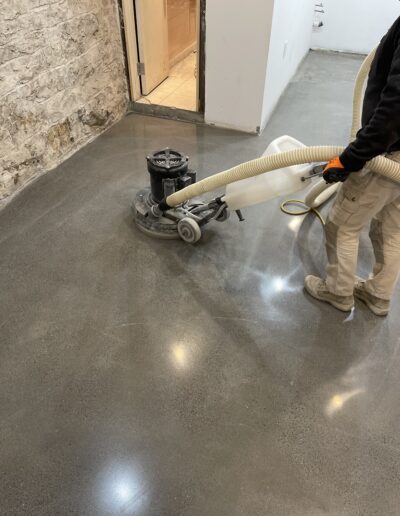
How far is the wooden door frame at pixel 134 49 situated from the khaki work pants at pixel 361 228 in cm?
214

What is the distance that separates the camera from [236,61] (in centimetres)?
298

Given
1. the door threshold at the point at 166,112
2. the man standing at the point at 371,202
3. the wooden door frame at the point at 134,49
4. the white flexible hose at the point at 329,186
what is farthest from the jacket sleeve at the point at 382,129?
the door threshold at the point at 166,112

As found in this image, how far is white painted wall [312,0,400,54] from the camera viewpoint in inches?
182

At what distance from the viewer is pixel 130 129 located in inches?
132

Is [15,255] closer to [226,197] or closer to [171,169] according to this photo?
[171,169]

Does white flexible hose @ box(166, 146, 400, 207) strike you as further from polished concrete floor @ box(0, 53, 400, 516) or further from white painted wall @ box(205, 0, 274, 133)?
white painted wall @ box(205, 0, 274, 133)

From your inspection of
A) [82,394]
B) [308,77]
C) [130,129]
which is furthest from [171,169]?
[308,77]

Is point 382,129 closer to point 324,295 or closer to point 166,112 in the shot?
point 324,295

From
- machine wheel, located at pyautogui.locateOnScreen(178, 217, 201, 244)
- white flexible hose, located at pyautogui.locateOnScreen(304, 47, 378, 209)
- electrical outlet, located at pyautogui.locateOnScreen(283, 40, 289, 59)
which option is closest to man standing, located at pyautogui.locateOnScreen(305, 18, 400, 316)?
white flexible hose, located at pyautogui.locateOnScreen(304, 47, 378, 209)

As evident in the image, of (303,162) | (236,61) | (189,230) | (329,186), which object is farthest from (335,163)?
(236,61)

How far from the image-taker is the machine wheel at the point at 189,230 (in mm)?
2068

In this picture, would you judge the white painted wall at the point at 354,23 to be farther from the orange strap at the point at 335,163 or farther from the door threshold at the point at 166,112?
the orange strap at the point at 335,163

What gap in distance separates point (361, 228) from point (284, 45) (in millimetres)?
2501

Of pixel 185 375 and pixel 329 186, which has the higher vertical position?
pixel 329 186
